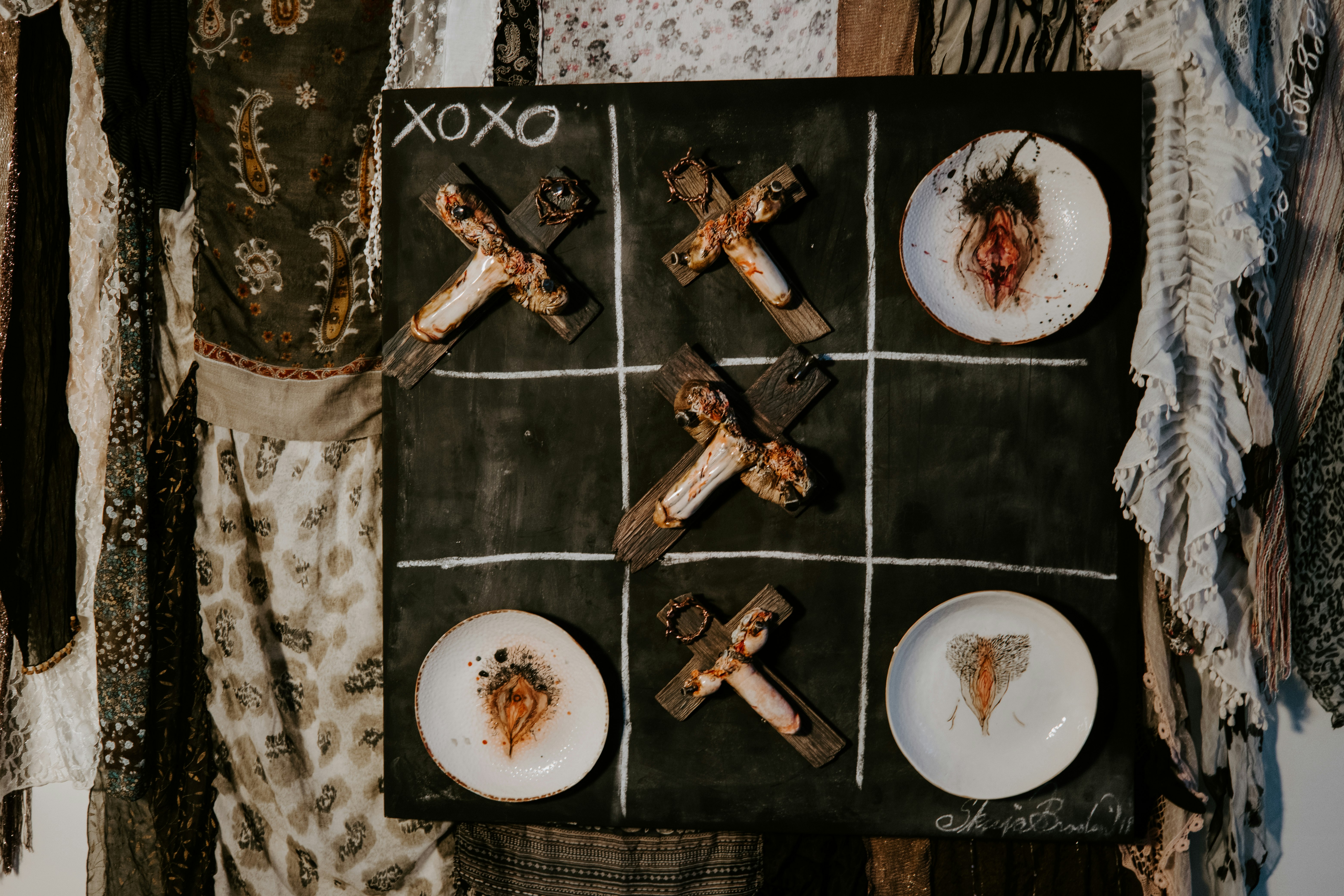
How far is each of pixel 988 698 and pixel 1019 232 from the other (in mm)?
774

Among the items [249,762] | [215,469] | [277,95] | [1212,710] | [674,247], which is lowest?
[249,762]

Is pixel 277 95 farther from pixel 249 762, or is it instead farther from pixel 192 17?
pixel 249 762

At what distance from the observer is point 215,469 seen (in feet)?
5.37

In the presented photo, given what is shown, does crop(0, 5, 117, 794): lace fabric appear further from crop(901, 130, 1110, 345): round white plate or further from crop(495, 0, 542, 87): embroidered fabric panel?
crop(901, 130, 1110, 345): round white plate

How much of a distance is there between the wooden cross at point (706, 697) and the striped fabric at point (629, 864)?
282 mm

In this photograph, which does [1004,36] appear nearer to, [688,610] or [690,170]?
[690,170]

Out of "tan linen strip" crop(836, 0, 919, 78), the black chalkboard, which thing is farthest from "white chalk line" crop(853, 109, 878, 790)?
"tan linen strip" crop(836, 0, 919, 78)

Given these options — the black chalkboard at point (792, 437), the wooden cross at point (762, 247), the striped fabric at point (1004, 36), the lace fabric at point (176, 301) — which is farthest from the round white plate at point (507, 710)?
the striped fabric at point (1004, 36)

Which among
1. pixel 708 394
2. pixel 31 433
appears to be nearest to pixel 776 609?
pixel 708 394

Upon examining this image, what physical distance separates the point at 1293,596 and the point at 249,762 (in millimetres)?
2032

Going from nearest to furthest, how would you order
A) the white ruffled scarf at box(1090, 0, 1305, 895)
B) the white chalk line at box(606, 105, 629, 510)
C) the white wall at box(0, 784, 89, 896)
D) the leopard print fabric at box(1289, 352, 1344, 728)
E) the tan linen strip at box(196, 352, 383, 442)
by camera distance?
the white ruffled scarf at box(1090, 0, 1305, 895)
the white chalk line at box(606, 105, 629, 510)
the leopard print fabric at box(1289, 352, 1344, 728)
the tan linen strip at box(196, 352, 383, 442)
the white wall at box(0, 784, 89, 896)

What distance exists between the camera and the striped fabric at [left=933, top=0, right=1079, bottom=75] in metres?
1.42

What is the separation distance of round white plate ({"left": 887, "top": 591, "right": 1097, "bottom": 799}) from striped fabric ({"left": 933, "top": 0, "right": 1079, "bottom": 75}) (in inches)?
36.6

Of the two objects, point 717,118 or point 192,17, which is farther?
point 192,17
